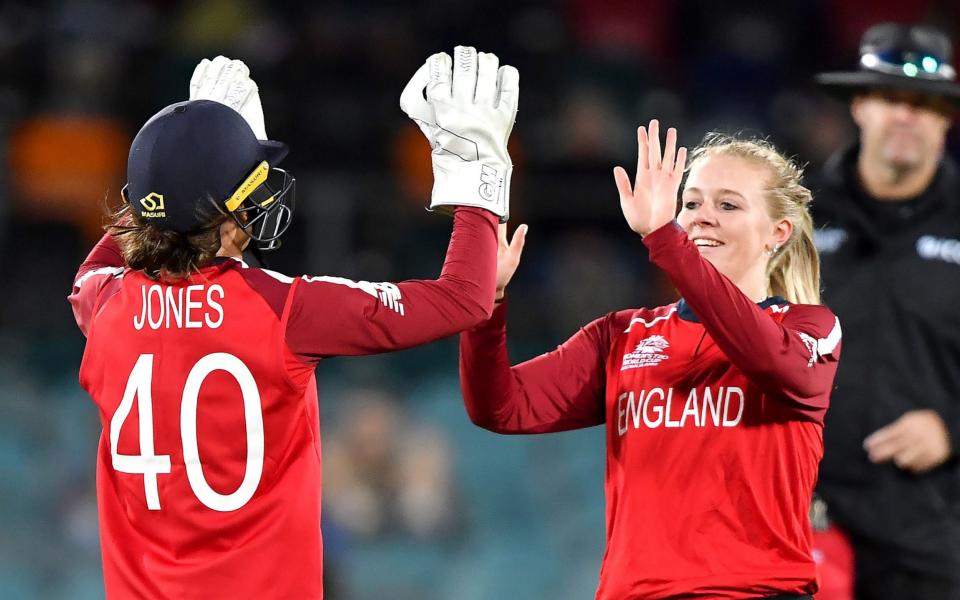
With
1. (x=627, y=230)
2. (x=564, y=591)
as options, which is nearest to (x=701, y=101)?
(x=627, y=230)

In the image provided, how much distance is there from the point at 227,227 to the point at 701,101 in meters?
6.34

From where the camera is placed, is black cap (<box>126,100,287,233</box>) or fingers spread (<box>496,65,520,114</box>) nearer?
black cap (<box>126,100,287,233</box>)

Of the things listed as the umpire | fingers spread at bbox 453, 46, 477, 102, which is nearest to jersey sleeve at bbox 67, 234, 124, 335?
fingers spread at bbox 453, 46, 477, 102

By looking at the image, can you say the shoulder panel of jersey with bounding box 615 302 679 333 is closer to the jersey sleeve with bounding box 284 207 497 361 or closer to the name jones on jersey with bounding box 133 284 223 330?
the jersey sleeve with bounding box 284 207 497 361

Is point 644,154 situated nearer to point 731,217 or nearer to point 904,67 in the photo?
point 731,217

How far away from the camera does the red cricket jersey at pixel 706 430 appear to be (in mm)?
2781

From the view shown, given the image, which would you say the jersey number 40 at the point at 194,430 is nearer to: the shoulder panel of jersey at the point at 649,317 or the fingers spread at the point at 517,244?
the fingers spread at the point at 517,244

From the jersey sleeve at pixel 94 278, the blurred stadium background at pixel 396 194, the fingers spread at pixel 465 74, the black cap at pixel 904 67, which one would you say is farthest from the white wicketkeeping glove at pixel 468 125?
the blurred stadium background at pixel 396 194

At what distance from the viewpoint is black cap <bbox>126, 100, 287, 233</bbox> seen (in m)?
2.67

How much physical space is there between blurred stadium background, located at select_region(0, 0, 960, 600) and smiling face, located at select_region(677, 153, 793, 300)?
3.55 m

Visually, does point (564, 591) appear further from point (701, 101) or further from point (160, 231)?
point (160, 231)

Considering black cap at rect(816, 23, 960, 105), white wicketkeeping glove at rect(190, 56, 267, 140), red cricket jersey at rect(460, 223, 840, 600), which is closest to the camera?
red cricket jersey at rect(460, 223, 840, 600)

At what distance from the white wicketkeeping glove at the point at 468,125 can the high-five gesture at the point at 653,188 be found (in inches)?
9.6

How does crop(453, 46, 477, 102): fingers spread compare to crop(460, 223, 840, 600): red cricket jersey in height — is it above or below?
above
